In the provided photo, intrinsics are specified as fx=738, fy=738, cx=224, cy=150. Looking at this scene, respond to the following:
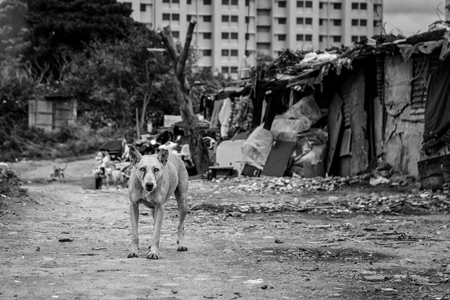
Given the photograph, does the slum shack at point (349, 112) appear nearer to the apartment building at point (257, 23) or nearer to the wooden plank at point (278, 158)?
the wooden plank at point (278, 158)

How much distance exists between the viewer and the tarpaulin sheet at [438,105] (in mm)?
13828

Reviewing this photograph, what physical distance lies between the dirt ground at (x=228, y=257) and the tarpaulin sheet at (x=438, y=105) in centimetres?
318

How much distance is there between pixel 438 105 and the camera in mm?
14023

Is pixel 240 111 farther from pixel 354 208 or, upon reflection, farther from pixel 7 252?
pixel 7 252

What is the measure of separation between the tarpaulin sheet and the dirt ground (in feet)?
10.4

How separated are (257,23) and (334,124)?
7370 cm

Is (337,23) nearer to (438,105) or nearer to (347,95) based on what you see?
(347,95)

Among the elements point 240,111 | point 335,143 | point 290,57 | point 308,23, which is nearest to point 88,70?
point 240,111

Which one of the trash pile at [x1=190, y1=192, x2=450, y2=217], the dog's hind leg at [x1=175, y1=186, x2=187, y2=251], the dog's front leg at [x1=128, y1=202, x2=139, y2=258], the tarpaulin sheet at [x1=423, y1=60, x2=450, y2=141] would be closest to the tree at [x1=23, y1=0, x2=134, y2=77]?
the tarpaulin sheet at [x1=423, y1=60, x2=450, y2=141]

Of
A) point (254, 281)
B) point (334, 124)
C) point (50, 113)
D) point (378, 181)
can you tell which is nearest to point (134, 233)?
point (254, 281)

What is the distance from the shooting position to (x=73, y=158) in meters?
37.5

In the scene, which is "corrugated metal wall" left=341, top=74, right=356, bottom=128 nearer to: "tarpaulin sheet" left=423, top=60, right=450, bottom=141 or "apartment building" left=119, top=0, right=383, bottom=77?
"tarpaulin sheet" left=423, top=60, right=450, bottom=141

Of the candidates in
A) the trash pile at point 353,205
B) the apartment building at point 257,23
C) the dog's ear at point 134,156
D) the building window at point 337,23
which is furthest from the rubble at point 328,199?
the building window at point 337,23

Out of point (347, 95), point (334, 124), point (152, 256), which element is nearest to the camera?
point (152, 256)
